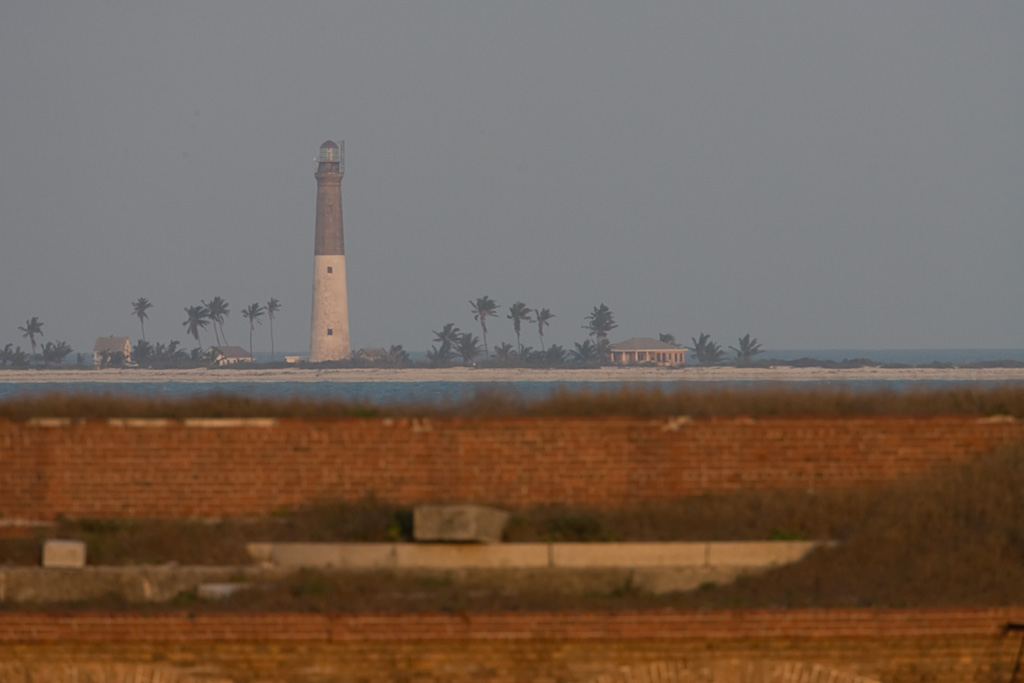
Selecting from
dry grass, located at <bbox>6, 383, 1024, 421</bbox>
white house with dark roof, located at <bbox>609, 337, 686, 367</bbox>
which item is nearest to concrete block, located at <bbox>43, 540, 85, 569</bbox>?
dry grass, located at <bbox>6, 383, 1024, 421</bbox>

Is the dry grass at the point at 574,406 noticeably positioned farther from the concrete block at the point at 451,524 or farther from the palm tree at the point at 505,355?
the palm tree at the point at 505,355

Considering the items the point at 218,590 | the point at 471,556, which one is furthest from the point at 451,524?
the point at 218,590

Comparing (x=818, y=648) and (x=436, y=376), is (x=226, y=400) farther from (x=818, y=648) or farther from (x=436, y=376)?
(x=436, y=376)

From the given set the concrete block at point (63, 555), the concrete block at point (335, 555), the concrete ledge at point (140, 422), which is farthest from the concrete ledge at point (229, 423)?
the concrete block at point (63, 555)

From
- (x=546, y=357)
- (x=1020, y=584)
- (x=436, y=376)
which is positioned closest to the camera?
(x=1020, y=584)

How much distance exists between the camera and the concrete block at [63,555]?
1173 cm

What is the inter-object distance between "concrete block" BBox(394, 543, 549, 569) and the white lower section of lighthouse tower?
252 ft

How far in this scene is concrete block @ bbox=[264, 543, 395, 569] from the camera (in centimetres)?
1191

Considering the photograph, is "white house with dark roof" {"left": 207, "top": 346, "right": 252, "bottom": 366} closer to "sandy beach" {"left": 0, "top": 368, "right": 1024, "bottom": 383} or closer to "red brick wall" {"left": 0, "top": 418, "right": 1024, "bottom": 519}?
"sandy beach" {"left": 0, "top": 368, "right": 1024, "bottom": 383}

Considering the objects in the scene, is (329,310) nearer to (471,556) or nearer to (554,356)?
(554,356)

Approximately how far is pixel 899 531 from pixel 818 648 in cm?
195

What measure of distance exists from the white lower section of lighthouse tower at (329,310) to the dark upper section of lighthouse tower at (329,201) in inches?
32.4

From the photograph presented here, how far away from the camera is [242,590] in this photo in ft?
37.0

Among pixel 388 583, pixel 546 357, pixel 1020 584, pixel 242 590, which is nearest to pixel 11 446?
pixel 242 590
